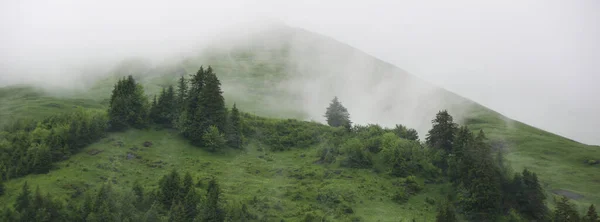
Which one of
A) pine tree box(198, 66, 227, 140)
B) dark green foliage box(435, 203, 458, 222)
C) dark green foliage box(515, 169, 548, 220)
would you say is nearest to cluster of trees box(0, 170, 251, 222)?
dark green foliage box(435, 203, 458, 222)

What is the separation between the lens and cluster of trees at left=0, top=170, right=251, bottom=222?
197 feet

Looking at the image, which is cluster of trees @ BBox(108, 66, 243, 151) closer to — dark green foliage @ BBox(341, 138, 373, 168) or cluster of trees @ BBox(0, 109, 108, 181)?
cluster of trees @ BBox(0, 109, 108, 181)

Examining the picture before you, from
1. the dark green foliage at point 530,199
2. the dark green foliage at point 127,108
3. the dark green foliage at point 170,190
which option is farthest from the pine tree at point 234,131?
the dark green foliage at point 530,199

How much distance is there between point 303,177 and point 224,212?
2763 cm

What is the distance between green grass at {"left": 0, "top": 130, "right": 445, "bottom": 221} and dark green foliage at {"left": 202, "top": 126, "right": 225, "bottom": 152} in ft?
6.61

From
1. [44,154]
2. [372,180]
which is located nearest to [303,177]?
[372,180]

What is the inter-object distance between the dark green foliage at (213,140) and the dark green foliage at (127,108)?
15.6m

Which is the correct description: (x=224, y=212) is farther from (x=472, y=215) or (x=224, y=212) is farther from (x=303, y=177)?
(x=472, y=215)

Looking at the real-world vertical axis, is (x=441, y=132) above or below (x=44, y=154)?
above

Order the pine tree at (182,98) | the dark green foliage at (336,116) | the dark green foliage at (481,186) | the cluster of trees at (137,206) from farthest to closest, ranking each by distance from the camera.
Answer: the dark green foliage at (336,116), the pine tree at (182,98), the dark green foliage at (481,186), the cluster of trees at (137,206)

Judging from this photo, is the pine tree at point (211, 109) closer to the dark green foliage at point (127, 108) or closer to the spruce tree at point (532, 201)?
the dark green foliage at point (127, 108)

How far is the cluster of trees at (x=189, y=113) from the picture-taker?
3905 inches

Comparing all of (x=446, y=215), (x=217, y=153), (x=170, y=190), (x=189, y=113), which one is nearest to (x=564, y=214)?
(x=446, y=215)

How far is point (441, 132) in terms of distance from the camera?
98.1 meters
